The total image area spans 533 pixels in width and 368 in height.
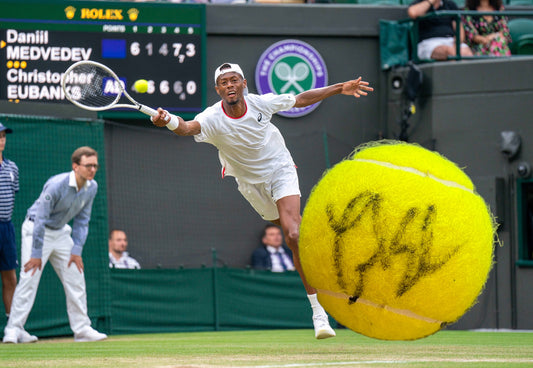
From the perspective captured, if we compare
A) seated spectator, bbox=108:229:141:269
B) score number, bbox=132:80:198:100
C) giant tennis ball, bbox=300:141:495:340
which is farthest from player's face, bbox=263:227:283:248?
giant tennis ball, bbox=300:141:495:340

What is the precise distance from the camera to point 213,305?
12781mm

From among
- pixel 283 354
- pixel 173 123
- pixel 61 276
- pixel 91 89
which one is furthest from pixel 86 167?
pixel 283 354

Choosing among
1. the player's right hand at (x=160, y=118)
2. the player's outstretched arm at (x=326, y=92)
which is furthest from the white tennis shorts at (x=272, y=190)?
the player's right hand at (x=160, y=118)

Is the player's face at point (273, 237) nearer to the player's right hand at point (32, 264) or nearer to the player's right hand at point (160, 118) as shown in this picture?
the player's right hand at point (32, 264)

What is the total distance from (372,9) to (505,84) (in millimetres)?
2829

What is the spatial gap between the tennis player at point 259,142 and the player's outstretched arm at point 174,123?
52 mm

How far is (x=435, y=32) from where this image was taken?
47.8 ft

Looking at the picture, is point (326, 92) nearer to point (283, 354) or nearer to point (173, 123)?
point (173, 123)

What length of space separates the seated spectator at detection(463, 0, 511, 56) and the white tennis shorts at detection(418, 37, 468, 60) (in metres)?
0.22

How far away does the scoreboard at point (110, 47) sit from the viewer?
13.7 m

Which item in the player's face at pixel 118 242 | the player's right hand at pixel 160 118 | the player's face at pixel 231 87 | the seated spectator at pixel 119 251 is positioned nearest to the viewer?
the player's right hand at pixel 160 118

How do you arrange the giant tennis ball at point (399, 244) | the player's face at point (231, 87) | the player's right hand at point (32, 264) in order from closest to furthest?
the giant tennis ball at point (399, 244), the player's face at point (231, 87), the player's right hand at point (32, 264)

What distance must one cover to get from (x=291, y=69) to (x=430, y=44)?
234cm

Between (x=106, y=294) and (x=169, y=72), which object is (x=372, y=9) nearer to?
(x=169, y=72)
